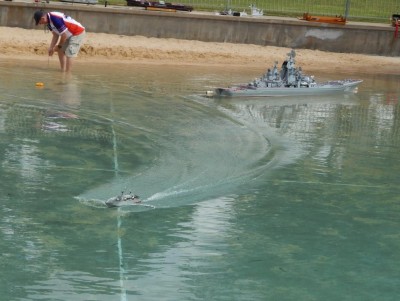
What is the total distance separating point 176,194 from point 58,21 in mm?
9354

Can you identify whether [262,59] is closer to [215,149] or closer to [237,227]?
[215,149]

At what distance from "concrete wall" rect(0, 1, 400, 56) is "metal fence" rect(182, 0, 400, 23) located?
1287 mm

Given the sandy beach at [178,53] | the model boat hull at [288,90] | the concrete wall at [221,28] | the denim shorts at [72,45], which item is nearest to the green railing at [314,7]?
the concrete wall at [221,28]

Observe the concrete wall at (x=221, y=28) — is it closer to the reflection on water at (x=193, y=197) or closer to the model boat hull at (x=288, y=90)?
the model boat hull at (x=288, y=90)

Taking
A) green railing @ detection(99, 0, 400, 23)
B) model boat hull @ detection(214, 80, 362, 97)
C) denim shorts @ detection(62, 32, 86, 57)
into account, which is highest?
green railing @ detection(99, 0, 400, 23)

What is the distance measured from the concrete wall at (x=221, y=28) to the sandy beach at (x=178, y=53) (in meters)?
0.31

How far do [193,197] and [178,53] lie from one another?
44.9ft

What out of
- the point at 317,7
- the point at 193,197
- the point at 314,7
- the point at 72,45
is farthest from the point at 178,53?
the point at 193,197

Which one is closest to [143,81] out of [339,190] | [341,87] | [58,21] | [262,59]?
[58,21]

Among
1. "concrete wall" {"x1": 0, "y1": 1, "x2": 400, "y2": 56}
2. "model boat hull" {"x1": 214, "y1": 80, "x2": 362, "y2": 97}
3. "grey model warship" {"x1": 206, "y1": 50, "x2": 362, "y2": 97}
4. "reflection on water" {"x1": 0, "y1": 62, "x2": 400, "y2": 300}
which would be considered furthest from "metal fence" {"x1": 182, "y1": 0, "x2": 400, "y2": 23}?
"reflection on water" {"x1": 0, "y1": 62, "x2": 400, "y2": 300}

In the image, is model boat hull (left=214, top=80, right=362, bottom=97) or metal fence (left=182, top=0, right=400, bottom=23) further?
metal fence (left=182, top=0, right=400, bottom=23)

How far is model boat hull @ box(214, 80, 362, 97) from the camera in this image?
18.2m

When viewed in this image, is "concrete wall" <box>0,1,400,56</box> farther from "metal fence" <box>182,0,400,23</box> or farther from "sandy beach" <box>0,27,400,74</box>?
"metal fence" <box>182,0,400,23</box>

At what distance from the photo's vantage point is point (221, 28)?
26.0 m
